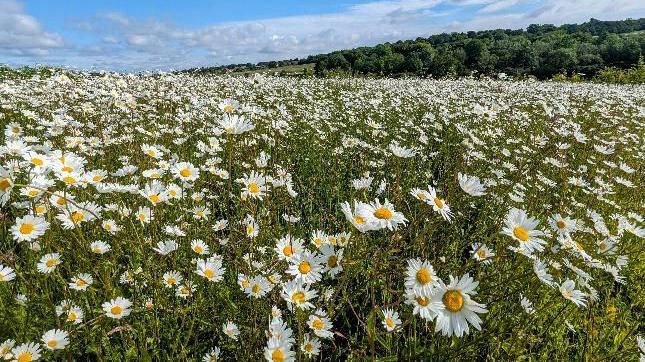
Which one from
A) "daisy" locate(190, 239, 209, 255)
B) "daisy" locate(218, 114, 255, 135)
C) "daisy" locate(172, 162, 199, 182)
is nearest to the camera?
"daisy" locate(218, 114, 255, 135)

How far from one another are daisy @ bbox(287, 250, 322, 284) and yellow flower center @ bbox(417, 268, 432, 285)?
1.62 feet

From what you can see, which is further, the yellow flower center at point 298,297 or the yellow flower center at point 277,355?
the yellow flower center at point 298,297

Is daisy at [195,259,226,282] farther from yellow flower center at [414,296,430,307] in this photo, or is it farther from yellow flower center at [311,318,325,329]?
yellow flower center at [414,296,430,307]

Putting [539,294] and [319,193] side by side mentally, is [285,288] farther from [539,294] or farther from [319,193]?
[319,193]

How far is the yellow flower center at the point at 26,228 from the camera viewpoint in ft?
6.90

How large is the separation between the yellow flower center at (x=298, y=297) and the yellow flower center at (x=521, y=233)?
47.1 inches

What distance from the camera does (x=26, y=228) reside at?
2123 millimetres

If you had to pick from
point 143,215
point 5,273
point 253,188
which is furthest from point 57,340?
point 253,188

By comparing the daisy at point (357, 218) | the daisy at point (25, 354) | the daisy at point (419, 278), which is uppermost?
the daisy at point (357, 218)

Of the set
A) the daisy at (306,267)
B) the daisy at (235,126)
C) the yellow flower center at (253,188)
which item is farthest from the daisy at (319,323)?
the daisy at (235,126)

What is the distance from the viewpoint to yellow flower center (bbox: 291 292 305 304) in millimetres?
1864

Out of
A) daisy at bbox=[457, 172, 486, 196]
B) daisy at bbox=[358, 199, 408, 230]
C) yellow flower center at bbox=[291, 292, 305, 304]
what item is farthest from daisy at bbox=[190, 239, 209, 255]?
daisy at bbox=[457, 172, 486, 196]

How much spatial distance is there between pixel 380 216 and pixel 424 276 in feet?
1.18

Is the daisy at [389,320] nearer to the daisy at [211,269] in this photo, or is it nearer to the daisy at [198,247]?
the daisy at [211,269]
